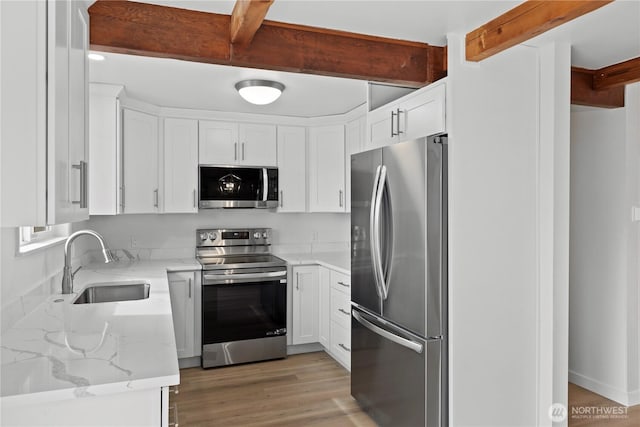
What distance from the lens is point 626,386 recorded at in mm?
3072

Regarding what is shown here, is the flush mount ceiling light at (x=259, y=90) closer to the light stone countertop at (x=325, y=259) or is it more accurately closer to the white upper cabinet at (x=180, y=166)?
the white upper cabinet at (x=180, y=166)

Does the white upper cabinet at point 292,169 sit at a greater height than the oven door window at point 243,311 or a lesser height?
greater

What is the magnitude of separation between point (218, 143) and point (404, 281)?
238 centimetres

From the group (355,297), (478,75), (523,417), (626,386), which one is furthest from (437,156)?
(626,386)

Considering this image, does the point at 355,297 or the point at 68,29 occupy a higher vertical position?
the point at 68,29

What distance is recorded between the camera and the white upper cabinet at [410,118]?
2373mm

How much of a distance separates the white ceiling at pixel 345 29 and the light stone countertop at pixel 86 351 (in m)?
1.42

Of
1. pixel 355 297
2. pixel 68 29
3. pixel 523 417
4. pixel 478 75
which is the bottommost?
pixel 523 417

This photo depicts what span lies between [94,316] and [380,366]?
160 centimetres

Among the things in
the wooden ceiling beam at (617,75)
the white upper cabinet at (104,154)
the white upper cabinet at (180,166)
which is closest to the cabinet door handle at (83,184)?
the white upper cabinet at (104,154)

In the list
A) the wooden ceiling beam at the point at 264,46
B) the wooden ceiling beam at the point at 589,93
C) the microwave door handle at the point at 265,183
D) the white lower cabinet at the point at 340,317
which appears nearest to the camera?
the wooden ceiling beam at the point at 264,46

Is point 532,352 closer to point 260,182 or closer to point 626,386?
point 626,386

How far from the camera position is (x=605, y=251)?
3.25 meters

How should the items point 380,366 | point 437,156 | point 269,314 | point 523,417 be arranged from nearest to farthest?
point 437,156
point 523,417
point 380,366
point 269,314
